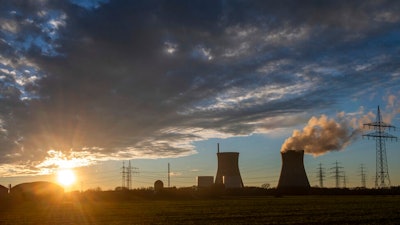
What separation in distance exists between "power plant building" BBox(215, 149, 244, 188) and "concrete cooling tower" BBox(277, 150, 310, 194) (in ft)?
30.8

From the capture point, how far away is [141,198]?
7800cm

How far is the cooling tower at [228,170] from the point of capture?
272ft

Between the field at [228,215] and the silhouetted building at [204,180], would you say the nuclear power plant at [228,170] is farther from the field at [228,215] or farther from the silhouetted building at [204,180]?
the field at [228,215]

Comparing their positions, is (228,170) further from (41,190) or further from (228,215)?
(228,215)

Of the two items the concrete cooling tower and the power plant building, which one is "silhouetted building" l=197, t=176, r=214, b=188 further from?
the concrete cooling tower

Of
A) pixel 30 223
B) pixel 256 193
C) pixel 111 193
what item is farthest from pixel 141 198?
pixel 30 223

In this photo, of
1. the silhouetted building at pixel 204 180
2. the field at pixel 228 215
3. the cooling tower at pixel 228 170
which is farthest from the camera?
the silhouetted building at pixel 204 180

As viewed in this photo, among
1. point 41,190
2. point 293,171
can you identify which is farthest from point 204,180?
point 41,190

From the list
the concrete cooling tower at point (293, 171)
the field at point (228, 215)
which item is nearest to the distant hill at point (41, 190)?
the field at point (228, 215)

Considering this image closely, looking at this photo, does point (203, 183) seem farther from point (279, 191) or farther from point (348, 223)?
point (348, 223)

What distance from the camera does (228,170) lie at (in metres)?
84.1

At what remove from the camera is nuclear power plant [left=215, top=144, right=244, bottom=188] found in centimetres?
8281

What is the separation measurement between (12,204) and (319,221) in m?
43.9

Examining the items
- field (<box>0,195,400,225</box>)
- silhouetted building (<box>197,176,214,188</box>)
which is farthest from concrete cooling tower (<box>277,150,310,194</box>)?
field (<box>0,195,400,225</box>)
